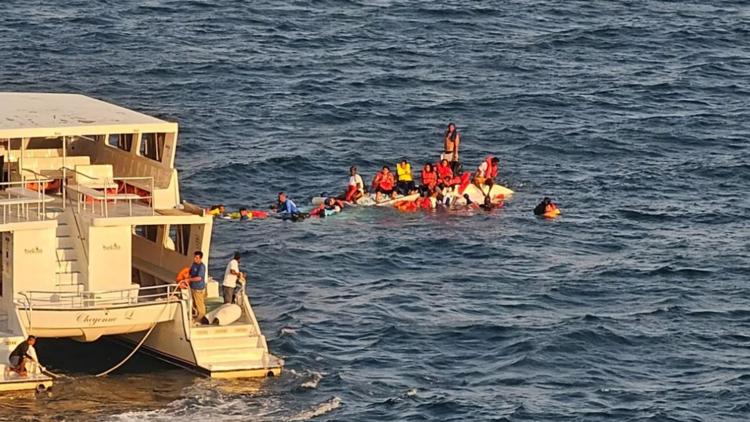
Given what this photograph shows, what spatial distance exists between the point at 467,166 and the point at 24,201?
26.7 m

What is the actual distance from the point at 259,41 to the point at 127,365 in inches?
1785

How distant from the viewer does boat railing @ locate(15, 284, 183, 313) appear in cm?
4212

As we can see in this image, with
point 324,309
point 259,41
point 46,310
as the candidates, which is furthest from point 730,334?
point 259,41

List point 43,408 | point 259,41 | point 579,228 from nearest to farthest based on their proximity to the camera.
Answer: point 43,408 → point 579,228 → point 259,41

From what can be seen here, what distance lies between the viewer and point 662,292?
5141 cm

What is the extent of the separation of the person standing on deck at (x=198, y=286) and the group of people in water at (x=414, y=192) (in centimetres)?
1548

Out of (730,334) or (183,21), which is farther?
(183,21)

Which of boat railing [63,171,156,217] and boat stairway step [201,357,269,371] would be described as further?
boat railing [63,171,156,217]

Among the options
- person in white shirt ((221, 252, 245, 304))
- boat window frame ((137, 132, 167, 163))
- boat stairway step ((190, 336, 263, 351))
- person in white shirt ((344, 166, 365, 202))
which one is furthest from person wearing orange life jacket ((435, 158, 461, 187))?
boat stairway step ((190, 336, 263, 351))

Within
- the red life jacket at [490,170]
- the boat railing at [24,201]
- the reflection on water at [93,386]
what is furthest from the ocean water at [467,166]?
the boat railing at [24,201]

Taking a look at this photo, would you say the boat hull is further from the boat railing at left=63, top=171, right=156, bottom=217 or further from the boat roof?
the boat roof

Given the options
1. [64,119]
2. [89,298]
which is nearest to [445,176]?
[64,119]

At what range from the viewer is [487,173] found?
6241 centimetres

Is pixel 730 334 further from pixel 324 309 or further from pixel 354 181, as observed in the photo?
pixel 354 181
